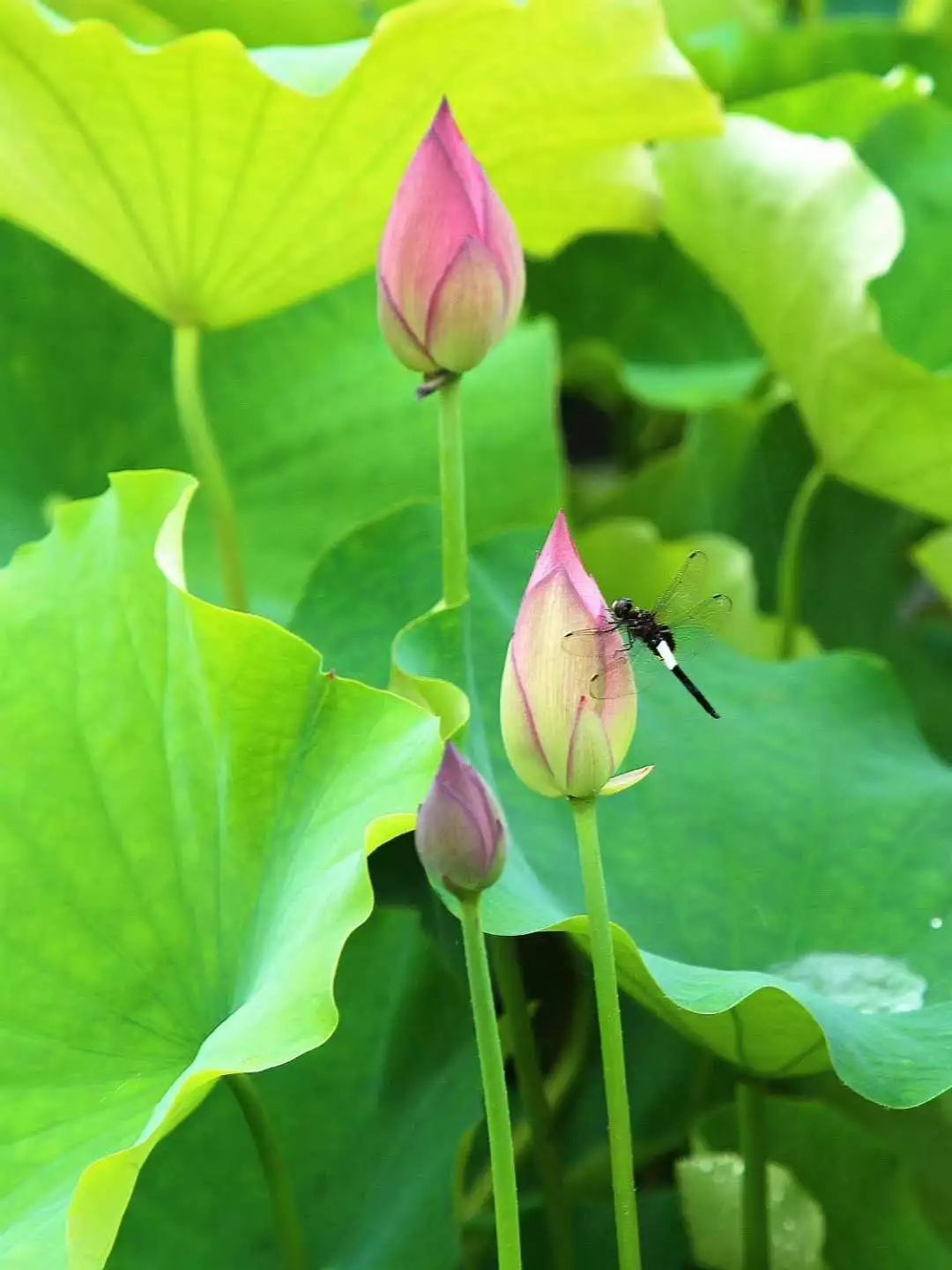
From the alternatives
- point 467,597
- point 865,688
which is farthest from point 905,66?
point 467,597

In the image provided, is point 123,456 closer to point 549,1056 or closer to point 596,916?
point 549,1056

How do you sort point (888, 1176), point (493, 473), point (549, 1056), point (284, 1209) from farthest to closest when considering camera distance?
point (493, 473) → point (549, 1056) → point (888, 1176) → point (284, 1209)

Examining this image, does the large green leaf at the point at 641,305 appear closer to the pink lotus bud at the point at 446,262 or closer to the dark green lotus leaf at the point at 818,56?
the dark green lotus leaf at the point at 818,56

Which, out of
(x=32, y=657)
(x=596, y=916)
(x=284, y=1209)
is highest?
(x=32, y=657)

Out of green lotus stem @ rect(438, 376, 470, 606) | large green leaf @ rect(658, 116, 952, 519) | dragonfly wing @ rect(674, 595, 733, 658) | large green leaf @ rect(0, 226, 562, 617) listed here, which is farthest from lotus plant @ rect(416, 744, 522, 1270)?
large green leaf @ rect(0, 226, 562, 617)

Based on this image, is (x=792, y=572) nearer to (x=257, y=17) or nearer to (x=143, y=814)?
(x=143, y=814)

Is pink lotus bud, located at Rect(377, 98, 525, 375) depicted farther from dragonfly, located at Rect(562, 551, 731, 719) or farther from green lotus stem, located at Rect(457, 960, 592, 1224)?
green lotus stem, located at Rect(457, 960, 592, 1224)
